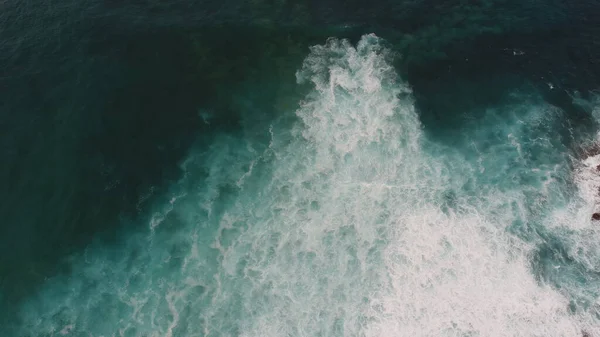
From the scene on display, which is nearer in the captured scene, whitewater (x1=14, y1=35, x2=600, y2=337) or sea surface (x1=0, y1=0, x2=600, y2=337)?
whitewater (x1=14, y1=35, x2=600, y2=337)

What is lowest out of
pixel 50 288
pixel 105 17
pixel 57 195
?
pixel 50 288

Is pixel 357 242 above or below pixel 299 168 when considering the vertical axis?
below

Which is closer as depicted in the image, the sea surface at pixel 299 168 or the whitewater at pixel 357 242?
the whitewater at pixel 357 242

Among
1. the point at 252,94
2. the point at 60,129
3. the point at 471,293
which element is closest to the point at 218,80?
the point at 252,94

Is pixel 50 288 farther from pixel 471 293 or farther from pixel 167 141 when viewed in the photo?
pixel 471 293

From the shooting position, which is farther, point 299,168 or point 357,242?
point 299,168
